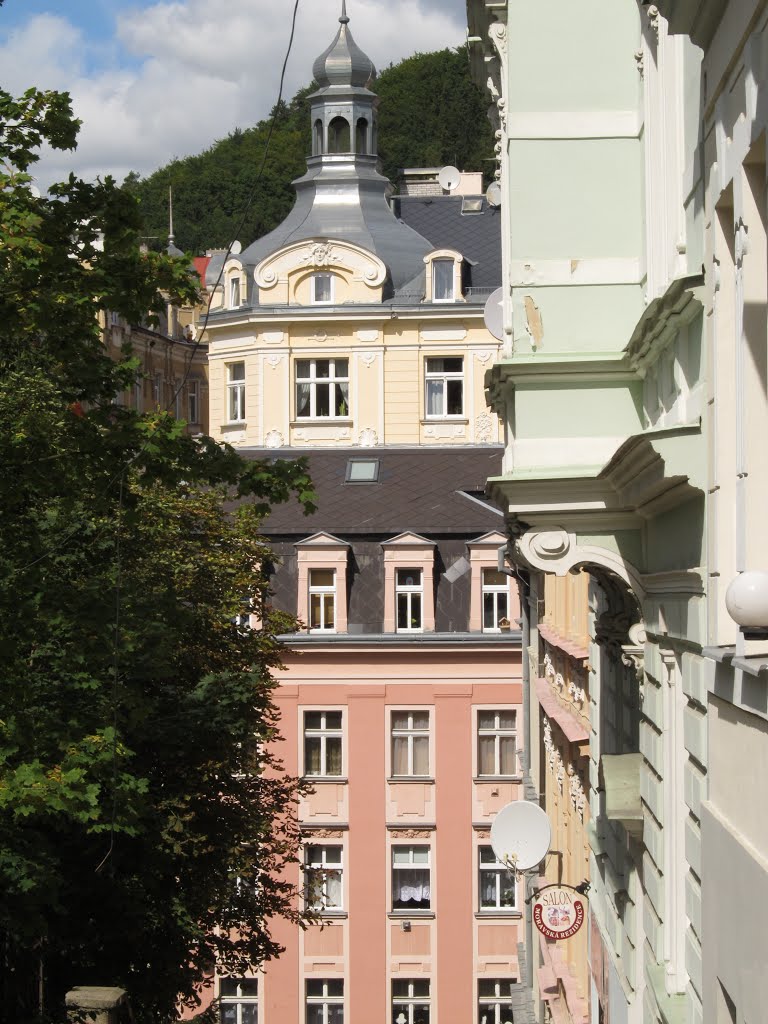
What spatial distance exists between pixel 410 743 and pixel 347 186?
18986mm

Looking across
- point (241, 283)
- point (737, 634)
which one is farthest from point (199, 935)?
point (241, 283)

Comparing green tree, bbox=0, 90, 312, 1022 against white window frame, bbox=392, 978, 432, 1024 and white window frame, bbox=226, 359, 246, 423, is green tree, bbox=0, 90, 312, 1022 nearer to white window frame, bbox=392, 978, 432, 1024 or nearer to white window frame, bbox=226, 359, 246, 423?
white window frame, bbox=392, 978, 432, 1024

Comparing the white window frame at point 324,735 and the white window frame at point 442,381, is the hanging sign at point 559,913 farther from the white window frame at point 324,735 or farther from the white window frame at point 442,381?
the white window frame at point 442,381

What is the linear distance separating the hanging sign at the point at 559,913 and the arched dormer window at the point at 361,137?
33.6m

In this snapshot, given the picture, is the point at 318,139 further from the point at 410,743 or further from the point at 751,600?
the point at 751,600

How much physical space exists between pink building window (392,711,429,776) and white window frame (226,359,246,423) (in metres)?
13.9

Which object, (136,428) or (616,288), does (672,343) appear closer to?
(616,288)

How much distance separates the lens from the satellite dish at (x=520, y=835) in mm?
18000

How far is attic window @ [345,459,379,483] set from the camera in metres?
37.0

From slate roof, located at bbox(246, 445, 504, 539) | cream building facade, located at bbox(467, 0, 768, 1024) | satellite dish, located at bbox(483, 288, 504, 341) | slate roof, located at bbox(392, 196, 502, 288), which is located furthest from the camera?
slate roof, located at bbox(392, 196, 502, 288)

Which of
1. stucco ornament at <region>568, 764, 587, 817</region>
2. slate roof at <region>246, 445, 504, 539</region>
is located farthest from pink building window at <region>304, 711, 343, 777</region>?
stucco ornament at <region>568, 764, 587, 817</region>

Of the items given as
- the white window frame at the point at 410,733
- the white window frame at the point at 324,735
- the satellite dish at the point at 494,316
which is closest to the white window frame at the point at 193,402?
the white window frame at the point at 324,735

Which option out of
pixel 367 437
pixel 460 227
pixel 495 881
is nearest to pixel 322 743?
pixel 495 881

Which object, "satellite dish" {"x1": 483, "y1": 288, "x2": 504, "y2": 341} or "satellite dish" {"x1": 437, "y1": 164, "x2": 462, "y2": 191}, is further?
"satellite dish" {"x1": 437, "y1": 164, "x2": 462, "y2": 191}
